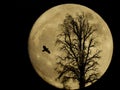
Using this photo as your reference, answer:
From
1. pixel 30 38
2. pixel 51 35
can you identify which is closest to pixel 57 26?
pixel 51 35

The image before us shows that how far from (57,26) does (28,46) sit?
1.40 meters

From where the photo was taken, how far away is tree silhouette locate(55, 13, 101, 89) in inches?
520

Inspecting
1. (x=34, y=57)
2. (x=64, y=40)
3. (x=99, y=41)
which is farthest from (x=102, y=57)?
(x=34, y=57)

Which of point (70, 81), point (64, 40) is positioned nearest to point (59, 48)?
point (64, 40)

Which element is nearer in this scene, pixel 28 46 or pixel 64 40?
pixel 64 40

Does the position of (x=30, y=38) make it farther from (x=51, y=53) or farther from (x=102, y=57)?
(x=102, y=57)

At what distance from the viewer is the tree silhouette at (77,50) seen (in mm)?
13219

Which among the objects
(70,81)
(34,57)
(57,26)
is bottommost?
(70,81)

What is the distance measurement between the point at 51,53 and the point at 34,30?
1143 mm

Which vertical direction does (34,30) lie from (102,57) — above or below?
above

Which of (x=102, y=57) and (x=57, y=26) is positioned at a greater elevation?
(x=57, y=26)

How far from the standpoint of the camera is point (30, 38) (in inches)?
552

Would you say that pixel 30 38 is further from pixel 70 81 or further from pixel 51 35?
pixel 70 81

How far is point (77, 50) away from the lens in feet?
43.5
